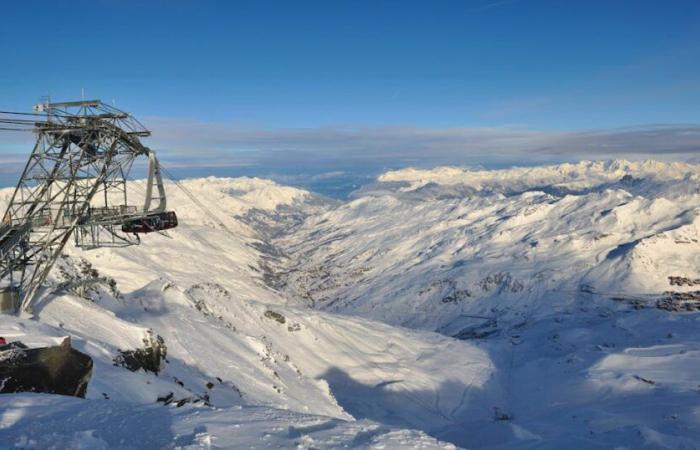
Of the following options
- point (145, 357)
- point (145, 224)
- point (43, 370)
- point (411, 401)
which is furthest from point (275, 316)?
point (43, 370)

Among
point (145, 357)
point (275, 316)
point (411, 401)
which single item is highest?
point (145, 357)

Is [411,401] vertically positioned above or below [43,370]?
below

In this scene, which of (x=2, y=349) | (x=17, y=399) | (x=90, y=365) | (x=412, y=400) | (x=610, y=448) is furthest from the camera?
(x=412, y=400)

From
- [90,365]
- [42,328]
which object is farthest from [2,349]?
[42,328]

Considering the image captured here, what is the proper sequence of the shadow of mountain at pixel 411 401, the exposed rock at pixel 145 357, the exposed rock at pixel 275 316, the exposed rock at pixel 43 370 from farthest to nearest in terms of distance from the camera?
the exposed rock at pixel 275 316 < the shadow of mountain at pixel 411 401 < the exposed rock at pixel 145 357 < the exposed rock at pixel 43 370

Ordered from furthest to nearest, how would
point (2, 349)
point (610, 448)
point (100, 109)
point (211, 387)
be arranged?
point (610, 448) < point (211, 387) < point (100, 109) < point (2, 349)

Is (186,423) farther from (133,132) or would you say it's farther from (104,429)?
(133,132)

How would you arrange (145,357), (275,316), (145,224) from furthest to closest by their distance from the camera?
(275,316) < (145,357) < (145,224)

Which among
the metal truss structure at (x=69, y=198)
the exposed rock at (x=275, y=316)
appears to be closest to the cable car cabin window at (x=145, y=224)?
the metal truss structure at (x=69, y=198)

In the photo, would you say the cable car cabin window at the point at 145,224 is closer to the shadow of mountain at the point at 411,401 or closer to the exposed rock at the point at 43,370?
the exposed rock at the point at 43,370

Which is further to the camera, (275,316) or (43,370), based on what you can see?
(275,316)

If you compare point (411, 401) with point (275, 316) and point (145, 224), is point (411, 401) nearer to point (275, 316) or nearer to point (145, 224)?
point (275, 316)
